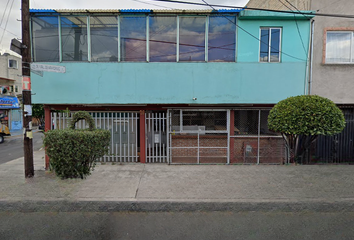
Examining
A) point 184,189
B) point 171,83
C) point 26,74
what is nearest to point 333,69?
point 171,83

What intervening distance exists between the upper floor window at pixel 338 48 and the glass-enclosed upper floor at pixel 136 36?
11.4 feet

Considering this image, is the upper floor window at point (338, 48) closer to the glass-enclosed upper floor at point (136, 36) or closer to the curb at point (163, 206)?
the glass-enclosed upper floor at point (136, 36)

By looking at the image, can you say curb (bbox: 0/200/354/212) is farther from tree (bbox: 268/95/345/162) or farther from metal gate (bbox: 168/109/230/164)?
metal gate (bbox: 168/109/230/164)

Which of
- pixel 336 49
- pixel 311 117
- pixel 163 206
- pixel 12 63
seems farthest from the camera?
pixel 12 63

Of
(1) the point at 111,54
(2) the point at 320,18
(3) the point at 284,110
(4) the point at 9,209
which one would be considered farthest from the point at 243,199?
(2) the point at 320,18

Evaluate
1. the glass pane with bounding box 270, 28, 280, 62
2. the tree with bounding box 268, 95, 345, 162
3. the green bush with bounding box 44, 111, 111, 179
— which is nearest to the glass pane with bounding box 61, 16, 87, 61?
the green bush with bounding box 44, 111, 111, 179

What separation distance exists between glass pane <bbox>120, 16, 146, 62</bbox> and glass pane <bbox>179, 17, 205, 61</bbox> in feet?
4.10

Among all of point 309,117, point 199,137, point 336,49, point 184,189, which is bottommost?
point 184,189

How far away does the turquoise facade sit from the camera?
614cm

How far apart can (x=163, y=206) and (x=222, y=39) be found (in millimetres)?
5374

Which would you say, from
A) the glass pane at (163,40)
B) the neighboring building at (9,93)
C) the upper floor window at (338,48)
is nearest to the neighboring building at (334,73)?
the upper floor window at (338,48)

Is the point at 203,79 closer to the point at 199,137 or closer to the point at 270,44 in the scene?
the point at 199,137

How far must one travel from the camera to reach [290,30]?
632 centimetres

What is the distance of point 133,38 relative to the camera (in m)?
6.29
